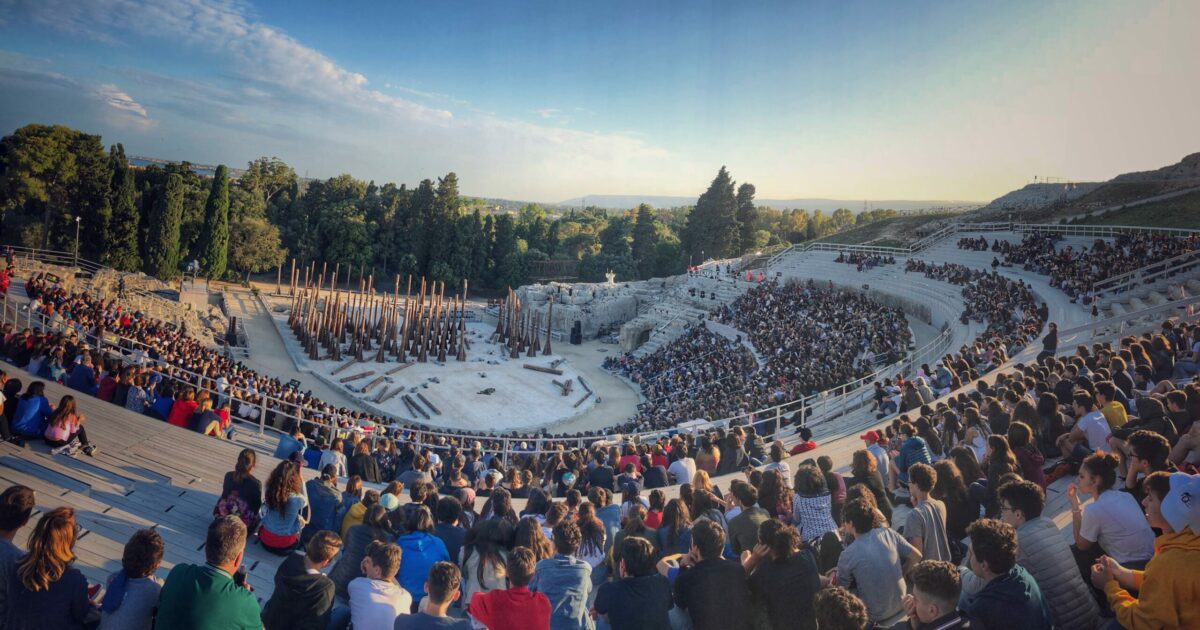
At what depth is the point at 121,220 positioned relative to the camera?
3525 centimetres

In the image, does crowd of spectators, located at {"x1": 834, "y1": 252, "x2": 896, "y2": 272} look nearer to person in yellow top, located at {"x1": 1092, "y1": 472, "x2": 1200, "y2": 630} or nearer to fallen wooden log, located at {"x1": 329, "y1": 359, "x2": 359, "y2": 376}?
fallen wooden log, located at {"x1": 329, "y1": 359, "x2": 359, "y2": 376}

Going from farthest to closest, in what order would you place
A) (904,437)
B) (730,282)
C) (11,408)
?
(730,282), (904,437), (11,408)

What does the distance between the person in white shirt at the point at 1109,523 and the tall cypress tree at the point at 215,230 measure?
155 ft

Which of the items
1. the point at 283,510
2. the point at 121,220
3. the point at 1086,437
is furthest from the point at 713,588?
the point at 121,220

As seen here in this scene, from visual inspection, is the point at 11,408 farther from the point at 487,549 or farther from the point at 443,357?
the point at 443,357

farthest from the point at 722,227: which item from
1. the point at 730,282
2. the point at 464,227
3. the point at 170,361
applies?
the point at 170,361

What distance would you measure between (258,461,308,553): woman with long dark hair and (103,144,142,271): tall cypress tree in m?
38.0

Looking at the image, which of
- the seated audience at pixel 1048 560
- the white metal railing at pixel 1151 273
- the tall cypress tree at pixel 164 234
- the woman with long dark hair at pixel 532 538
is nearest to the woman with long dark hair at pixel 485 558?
the woman with long dark hair at pixel 532 538

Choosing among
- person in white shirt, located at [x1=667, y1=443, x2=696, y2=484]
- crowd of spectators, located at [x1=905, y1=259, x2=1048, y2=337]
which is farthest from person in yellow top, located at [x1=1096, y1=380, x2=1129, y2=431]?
crowd of spectators, located at [x1=905, y1=259, x2=1048, y2=337]

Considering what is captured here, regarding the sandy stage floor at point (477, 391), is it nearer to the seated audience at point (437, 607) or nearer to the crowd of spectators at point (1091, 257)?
the crowd of spectators at point (1091, 257)

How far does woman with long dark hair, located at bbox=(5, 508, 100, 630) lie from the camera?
3.46m

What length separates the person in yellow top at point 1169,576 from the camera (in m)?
3.36

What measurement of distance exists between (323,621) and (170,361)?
49.9 ft

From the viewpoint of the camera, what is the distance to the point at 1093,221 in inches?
1367
